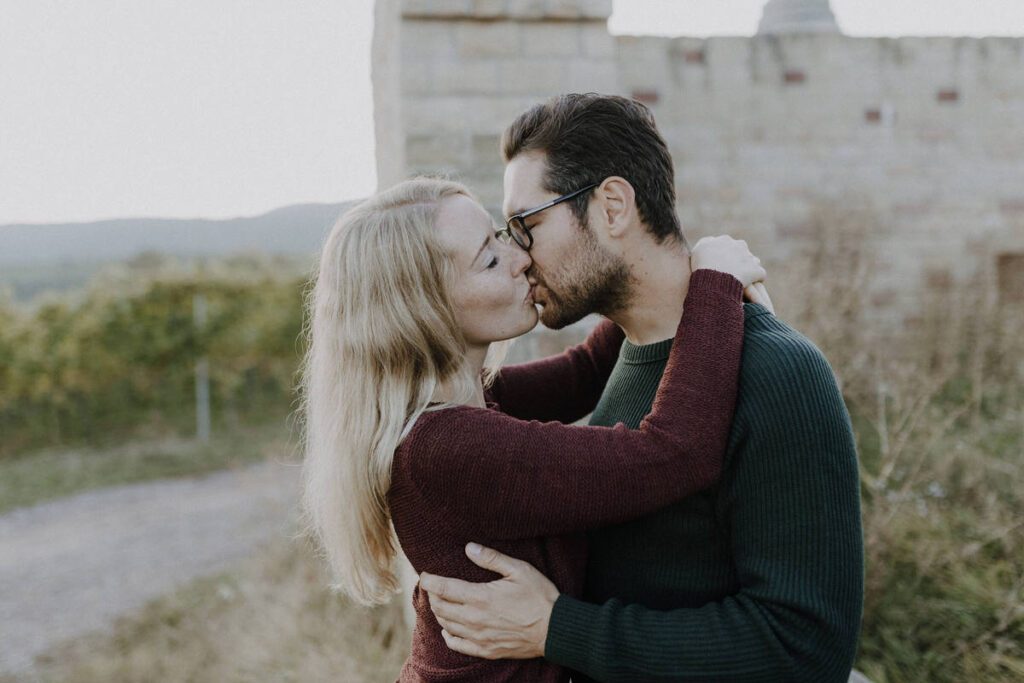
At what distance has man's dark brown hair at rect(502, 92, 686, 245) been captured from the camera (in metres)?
1.90

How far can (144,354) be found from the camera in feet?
40.4

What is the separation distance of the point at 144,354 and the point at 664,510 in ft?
39.5

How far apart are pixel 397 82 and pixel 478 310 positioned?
2280 mm

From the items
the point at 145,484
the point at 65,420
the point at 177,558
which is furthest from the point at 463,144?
the point at 65,420

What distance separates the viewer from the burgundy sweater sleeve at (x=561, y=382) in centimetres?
245

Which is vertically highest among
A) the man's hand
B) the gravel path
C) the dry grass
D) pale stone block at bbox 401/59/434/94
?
pale stone block at bbox 401/59/434/94

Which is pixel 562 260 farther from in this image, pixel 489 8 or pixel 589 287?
pixel 489 8

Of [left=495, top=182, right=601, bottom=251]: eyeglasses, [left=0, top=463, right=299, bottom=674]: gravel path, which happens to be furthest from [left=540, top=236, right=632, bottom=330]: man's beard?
[left=0, top=463, right=299, bottom=674]: gravel path

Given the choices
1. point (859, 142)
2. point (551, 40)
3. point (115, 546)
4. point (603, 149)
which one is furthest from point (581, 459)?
point (115, 546)

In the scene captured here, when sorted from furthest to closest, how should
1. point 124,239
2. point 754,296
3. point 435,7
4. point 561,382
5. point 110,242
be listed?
point 110,242, point 124,239, point 435,7, point 561,382, point 754,296

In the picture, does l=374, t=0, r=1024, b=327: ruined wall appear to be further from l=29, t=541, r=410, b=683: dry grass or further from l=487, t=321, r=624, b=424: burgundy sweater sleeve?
l=487, t=321, r=624, b=424: burgundy sweater sleeve

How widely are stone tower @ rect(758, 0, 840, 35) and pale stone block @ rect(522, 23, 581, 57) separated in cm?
709

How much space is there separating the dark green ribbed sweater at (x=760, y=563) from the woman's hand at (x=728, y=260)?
0.60ft

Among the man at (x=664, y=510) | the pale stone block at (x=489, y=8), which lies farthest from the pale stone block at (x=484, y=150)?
the man at (x=664, y=510)
